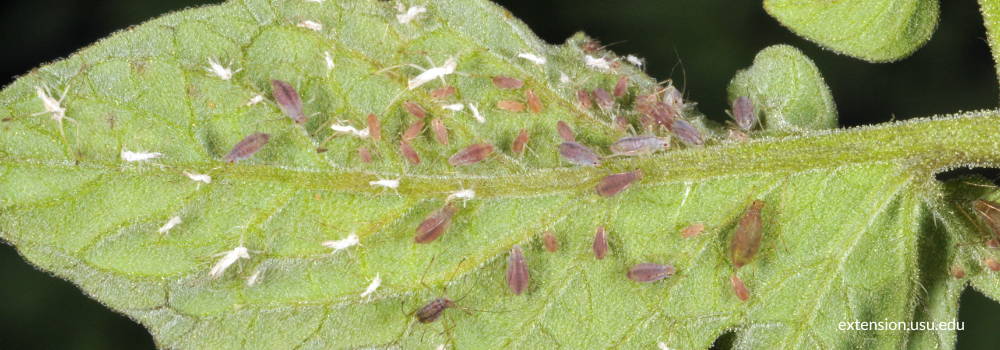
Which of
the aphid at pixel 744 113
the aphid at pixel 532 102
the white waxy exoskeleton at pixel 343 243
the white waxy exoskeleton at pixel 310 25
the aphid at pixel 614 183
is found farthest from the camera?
the aphid at pixel 744 113

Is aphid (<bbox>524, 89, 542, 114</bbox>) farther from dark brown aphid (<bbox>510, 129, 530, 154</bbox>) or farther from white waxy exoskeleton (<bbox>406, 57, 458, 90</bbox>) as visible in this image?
white waxy exoskeleton (<bbox>406, 57, 458, 90</bbox>)

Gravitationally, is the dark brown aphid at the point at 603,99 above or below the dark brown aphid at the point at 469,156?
above

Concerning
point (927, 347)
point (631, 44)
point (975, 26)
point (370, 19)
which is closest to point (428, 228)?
point (370, 19)

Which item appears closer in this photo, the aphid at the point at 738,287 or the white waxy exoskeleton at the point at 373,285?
the white waxy exoskeleton at the point at 373,285

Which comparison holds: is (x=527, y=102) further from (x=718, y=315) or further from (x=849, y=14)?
(x=849, y=14)

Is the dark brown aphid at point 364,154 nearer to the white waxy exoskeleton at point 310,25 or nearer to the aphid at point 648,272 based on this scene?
the white waxy exoskeleton at point 310,25

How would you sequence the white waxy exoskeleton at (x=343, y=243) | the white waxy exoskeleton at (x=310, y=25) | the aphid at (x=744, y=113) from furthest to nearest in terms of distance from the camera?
the aphid at (x=744, y=113) < the white waxy exoskeleton at (x=310, y=25) < the white waxy exoskeleton at (x=343, y=243)

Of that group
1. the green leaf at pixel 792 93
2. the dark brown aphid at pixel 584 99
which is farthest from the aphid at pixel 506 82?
the green leaf at pixel 792 93

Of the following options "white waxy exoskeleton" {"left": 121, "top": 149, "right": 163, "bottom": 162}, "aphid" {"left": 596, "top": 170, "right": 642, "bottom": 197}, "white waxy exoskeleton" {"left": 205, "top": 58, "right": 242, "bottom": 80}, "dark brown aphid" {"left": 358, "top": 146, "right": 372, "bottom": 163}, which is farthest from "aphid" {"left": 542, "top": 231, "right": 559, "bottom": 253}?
"white waxy exoskeleton" {"left": 121, "top": 149, "right": 163, "bottom": 162}
